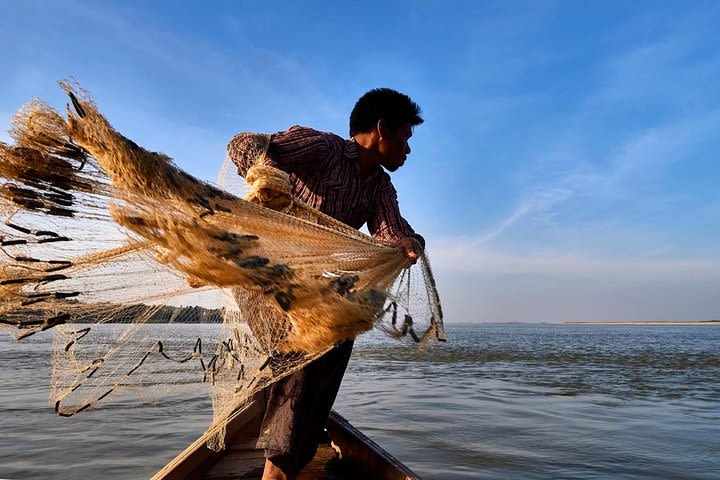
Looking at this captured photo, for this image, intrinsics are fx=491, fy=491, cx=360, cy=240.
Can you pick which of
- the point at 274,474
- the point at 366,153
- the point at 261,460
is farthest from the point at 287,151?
the point at 261,460

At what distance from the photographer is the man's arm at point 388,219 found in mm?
2330

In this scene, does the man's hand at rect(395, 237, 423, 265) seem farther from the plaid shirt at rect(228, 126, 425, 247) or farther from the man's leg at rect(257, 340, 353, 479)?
the man's leg at rect(257, 340, 353, 479)

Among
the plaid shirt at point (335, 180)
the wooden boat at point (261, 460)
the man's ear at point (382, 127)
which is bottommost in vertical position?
the wooden boat at point (261, 460)

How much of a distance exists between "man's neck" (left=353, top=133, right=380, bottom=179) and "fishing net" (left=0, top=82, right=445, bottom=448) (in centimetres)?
47

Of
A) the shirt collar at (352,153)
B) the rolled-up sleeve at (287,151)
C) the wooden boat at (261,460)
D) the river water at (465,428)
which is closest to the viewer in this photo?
the rolled-up sleeve at (287,151)

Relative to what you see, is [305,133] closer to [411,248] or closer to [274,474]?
[411,248]

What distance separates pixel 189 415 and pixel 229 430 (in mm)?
3187

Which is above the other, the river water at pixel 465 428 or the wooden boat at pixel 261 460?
the wooden boat at pixel 261 460

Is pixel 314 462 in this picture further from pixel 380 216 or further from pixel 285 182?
pixel 285 182

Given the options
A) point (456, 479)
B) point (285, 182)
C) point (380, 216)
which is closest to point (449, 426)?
point (456, 479)

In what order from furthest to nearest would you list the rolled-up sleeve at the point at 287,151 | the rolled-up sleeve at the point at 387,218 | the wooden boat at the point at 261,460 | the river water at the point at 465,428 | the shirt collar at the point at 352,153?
the river water at the point at 465,428 → the wooden boat at the point at 261,460 → the rolled-up sleeve at the point at 387,218 → the shirt collar at the point at 352,153 → the rolled-up sleeve at the point at 287,151

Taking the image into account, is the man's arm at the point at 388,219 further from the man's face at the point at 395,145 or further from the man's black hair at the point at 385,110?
the man's black hair at the point at 385,110

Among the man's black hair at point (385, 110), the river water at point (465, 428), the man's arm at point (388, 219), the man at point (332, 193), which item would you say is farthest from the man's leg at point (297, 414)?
the man's black hair at point (385, 110)

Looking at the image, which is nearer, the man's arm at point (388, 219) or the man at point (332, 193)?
the man at point (332, 193)
